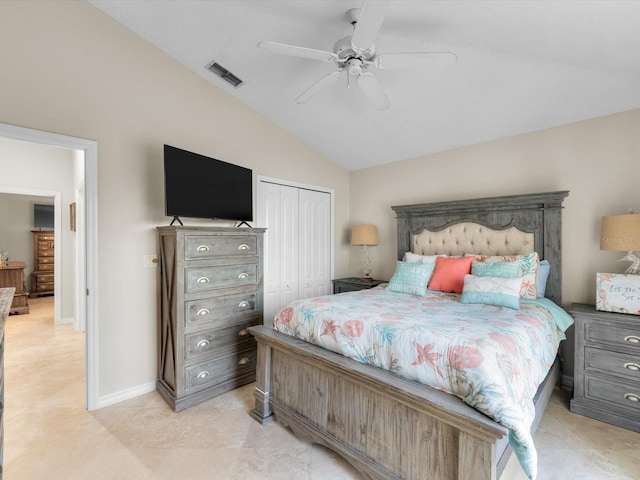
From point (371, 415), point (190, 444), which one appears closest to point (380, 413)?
point (371, 415)

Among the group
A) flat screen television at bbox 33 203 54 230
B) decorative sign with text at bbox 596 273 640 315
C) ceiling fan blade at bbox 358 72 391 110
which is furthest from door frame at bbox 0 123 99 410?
flat screen television at bbox 33 203 54 230

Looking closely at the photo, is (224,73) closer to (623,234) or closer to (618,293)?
(623,234)

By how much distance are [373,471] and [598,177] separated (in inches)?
121

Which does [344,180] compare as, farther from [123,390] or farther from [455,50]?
[123,390]

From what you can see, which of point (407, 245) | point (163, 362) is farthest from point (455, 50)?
point (163, 362)

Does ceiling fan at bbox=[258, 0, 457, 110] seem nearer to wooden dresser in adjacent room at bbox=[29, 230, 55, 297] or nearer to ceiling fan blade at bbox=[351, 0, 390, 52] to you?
ceiling fan blade at bbox=[351, 0, 390, 52]

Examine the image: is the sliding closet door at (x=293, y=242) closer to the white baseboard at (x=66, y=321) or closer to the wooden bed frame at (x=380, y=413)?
the wooden bed frame at (x=380, y=413)

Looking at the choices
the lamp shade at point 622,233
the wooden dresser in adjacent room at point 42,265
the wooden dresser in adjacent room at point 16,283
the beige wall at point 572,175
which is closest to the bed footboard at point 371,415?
the lamp shade at point 622,233

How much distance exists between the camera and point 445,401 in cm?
143

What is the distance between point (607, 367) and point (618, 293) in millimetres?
567

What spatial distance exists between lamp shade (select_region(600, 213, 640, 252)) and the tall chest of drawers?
2.91 meters

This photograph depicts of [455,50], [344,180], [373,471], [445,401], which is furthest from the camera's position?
[344,180]

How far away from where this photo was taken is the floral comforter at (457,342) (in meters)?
1.36

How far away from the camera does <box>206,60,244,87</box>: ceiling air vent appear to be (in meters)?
2.96
